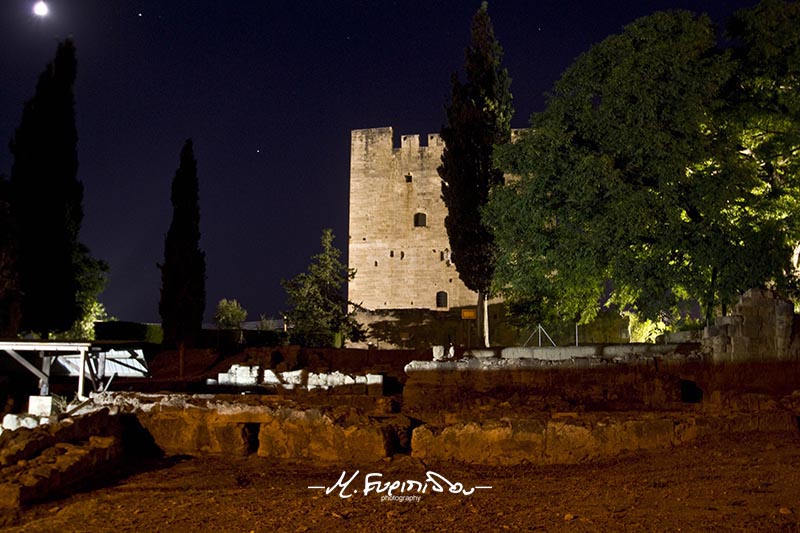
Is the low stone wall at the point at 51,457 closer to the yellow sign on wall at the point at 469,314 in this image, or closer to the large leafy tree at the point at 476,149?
the large leafy tree at the point at 476,149

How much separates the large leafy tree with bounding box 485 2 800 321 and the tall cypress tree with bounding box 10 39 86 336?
1399cm

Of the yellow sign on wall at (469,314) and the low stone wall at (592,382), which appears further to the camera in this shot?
the yellow sign on wall at (469,314)

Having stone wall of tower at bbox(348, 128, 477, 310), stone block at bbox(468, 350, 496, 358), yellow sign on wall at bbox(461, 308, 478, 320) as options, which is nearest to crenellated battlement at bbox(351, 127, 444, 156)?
stone wall of tower at bbox(348, 128, 477, 310)

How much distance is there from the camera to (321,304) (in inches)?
976

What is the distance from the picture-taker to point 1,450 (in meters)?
5.96

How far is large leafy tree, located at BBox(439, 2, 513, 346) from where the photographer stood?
22.2 m

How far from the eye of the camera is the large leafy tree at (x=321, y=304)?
963 inches

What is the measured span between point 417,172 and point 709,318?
2127cm

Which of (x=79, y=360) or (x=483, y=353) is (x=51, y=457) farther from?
(x=483, y=353)

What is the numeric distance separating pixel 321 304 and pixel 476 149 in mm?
7989

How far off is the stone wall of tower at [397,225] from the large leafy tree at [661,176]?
57.7 feet

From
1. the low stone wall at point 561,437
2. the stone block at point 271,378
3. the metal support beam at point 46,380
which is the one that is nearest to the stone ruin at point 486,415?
the low stone wall at point 561,437

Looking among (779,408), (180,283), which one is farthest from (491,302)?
(779,408)

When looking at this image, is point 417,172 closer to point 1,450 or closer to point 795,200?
point 795,200
